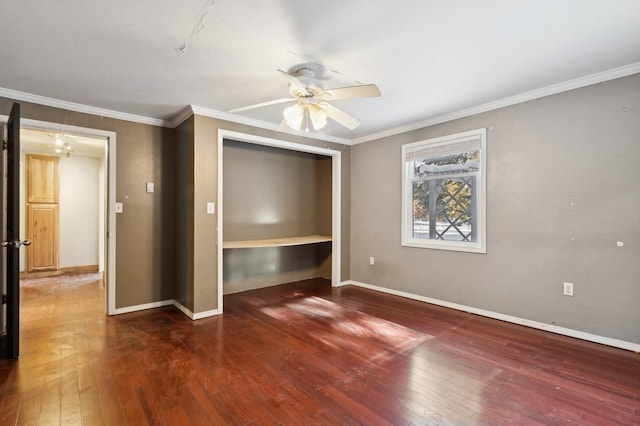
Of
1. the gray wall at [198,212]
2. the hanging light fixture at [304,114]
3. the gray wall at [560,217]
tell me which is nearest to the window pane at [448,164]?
the gray wall at [560,217]

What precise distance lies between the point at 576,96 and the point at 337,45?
2.34m

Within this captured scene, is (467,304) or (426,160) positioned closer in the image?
(467,304)

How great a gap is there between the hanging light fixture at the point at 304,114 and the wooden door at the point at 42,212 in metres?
5.65

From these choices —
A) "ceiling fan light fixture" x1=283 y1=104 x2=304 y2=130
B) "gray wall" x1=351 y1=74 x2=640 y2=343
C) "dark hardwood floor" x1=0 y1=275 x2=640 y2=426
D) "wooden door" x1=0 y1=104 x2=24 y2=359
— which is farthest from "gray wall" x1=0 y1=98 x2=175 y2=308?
"gray wall" x1=351 y1=74 x2=640 y2=343

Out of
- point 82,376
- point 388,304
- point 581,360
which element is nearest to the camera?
point 82,376

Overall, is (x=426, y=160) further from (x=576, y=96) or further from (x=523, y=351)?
(x=523, y=351)

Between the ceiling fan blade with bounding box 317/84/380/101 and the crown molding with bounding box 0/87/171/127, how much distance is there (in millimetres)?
2452

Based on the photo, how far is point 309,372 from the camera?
2270 millimetres

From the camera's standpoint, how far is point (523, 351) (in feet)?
8.49

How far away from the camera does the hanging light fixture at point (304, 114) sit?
2623mm

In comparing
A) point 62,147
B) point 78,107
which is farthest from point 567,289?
point 62,147

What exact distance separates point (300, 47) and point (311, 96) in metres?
0.42

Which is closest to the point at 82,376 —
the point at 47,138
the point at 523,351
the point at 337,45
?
the point at 337,45

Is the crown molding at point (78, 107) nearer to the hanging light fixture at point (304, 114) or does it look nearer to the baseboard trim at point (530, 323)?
the hanging light fixture at point (304, 114)
